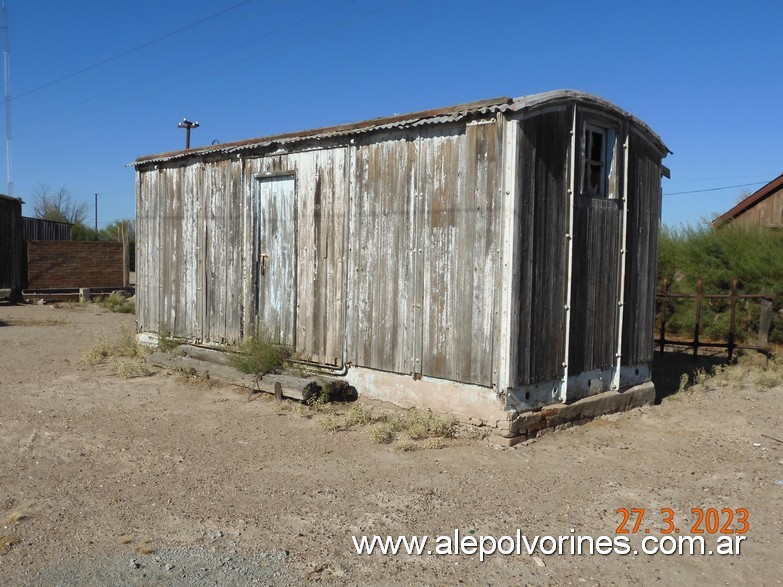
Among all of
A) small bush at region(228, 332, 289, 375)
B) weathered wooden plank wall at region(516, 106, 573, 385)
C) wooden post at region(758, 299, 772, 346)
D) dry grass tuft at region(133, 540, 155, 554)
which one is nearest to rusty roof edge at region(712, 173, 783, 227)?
wooden post at region(758, 299, 772, 346)

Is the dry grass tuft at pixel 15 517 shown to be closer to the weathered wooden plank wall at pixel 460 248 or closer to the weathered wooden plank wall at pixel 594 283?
the weathered wooden plank wall at pixel 460 248

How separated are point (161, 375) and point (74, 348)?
11.9 ft

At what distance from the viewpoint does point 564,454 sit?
695 centimetres

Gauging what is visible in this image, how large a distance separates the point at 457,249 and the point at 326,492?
323cm

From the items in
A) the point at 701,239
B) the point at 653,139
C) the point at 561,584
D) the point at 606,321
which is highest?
the point at 653,139

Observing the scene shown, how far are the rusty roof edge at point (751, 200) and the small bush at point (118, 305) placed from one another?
16.6 m

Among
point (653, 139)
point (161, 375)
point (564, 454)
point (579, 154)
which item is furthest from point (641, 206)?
point (161, 375)

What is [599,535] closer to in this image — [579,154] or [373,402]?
[373,402]

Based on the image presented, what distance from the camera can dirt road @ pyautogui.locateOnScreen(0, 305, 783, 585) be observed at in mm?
4305

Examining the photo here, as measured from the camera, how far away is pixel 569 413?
792 centimetres

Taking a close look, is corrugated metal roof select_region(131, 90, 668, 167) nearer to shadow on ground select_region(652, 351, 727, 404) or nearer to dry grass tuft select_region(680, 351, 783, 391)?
shadow on ground select_region(652, 351, 727, 404)

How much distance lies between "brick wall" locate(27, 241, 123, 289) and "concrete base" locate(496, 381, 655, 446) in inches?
808

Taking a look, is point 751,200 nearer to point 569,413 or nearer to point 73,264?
point 569,413

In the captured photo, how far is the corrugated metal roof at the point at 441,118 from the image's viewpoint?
7.21 metres
